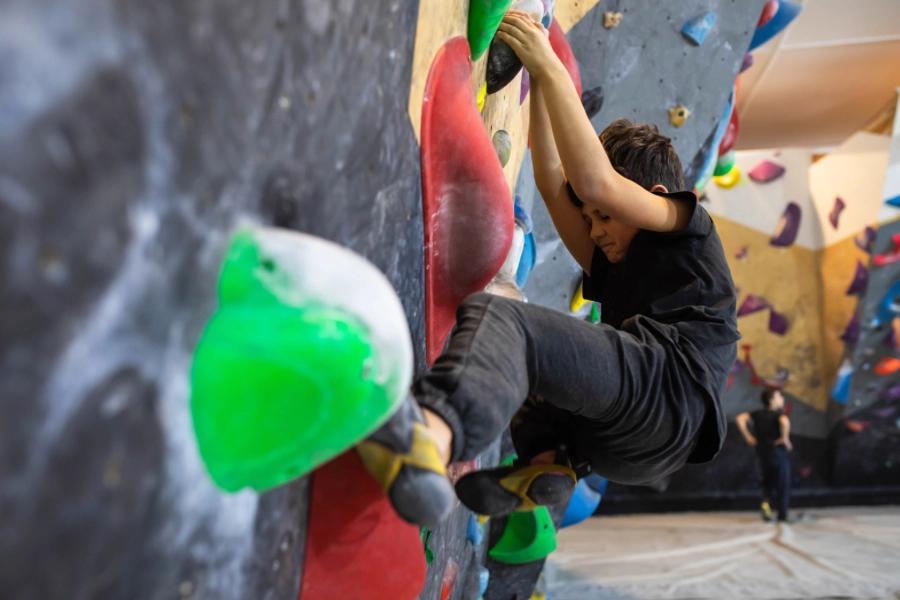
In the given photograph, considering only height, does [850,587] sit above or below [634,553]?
above

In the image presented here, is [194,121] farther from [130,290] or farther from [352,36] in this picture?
[352,36]

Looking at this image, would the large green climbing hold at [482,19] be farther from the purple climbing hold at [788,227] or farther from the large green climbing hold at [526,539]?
the purple climbing hold at [788,227]

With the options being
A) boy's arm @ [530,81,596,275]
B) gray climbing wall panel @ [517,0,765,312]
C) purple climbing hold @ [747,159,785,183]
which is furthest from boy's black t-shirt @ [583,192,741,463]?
purple climbing hold @ [747,159,785,183]

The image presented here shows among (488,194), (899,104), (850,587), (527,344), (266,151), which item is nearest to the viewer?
(266,151)

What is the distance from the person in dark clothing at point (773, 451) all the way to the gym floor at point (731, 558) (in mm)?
145

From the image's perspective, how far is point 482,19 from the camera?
1010 millimetres

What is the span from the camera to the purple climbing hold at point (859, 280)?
4.68m

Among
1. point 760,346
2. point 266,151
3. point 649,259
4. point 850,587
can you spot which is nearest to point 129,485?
point 266,151

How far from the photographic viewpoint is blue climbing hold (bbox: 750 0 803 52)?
214cm

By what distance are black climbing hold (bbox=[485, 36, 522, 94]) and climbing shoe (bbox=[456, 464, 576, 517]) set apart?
2.08ft

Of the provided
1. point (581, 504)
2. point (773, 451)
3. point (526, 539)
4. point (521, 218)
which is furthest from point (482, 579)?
point (773, 451)

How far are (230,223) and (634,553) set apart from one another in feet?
11.8

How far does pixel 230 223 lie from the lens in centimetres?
44

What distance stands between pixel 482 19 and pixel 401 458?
70 cm
